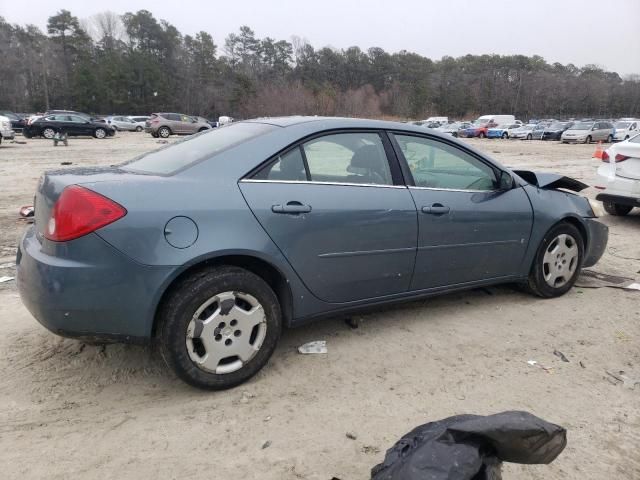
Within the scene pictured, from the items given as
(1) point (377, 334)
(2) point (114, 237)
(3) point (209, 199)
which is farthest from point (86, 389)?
(1) point (377, 334)

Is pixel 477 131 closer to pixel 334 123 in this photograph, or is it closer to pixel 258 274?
pixel 334 123

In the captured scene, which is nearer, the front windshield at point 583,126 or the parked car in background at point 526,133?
the front windshield at point 583,126

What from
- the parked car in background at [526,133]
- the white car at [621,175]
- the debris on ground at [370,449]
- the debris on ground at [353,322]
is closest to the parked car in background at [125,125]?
the parked car in background at [526,133]

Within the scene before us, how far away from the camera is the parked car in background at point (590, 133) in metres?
35.4

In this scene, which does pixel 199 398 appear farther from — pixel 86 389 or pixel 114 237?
pixel 114 237

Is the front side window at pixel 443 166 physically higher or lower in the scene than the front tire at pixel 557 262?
higher

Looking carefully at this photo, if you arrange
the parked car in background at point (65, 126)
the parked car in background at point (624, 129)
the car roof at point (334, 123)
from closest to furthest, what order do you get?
1. the car roof at point (334, 123)
2. the parked car in background at point (65, 126)
3. the parked car in background at point (624, 129)

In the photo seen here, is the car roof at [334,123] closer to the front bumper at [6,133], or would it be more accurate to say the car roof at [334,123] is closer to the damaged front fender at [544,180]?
the damaged front fender at [544,180]

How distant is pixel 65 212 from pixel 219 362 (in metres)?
1.13

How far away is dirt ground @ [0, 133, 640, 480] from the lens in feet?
7.54

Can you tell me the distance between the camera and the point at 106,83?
73.1 meters

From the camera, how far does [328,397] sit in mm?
2830

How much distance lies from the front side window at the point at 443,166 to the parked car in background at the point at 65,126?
29.9m

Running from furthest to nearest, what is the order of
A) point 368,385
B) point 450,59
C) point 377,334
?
point 450,59, point 377,334, point 368,385
